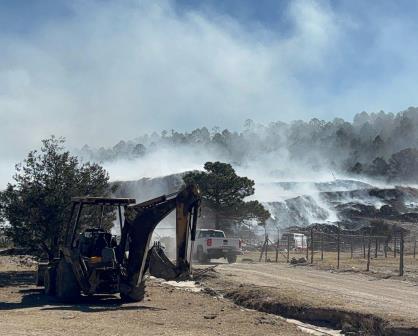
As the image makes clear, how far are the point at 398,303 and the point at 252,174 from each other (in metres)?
116

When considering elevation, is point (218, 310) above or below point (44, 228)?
below

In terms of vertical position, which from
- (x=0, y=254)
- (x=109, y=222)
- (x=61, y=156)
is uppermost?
(x=61, y=156)

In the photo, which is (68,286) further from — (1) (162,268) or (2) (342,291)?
(2) (342,291)

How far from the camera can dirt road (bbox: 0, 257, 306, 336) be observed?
12.4m

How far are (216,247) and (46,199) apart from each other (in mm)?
14397

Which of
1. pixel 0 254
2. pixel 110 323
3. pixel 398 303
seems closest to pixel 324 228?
pixel 0 254

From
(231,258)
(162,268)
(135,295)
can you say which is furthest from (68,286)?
(231,258)

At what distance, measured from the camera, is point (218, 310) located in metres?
15.7

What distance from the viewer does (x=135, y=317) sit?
46.8ft

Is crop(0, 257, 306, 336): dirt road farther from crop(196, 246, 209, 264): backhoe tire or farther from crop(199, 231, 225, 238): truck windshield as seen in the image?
crop(199, 231, 225, 238): truck windshield

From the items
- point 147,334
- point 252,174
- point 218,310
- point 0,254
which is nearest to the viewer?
point 147,334

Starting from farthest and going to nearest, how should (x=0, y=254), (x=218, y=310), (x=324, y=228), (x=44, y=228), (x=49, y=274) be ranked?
(x=324, y=228)
(x=0, y=254)
(x=44, y=228)
(x=49, y=274)
(x=218, y=310)

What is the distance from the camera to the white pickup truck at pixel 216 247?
121ft

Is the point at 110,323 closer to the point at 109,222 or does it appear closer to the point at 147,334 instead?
the point at 147,334
